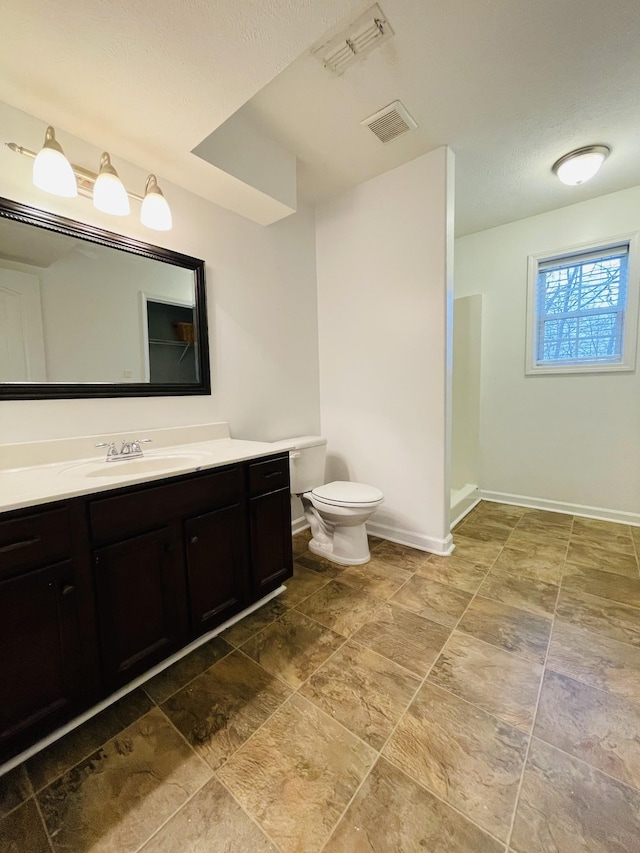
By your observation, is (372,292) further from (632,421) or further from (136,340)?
(632,421)

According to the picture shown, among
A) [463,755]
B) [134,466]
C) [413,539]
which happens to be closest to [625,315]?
[413,539]

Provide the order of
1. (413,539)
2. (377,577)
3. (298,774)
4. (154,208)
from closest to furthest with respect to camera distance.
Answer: (298,774)
(154,208)
(377,577)
(413,539)

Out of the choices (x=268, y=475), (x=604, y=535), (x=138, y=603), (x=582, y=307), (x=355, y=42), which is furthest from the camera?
(x=582, y=307)

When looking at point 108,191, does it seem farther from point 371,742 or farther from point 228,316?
point 371,742

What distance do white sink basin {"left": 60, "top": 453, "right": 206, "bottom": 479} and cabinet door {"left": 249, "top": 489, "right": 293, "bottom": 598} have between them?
0.38m

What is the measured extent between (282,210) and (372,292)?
796mm

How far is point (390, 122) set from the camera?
176 cm

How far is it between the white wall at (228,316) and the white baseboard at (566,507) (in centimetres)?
205

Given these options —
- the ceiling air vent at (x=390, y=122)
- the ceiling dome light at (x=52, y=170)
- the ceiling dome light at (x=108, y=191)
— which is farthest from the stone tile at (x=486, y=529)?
the ceiling dome light at (x=52, y=170)

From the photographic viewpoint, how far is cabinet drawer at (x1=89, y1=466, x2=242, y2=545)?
1.10 m

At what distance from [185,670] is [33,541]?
0.83m

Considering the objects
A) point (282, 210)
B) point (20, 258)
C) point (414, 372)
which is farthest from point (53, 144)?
point (414, 372)

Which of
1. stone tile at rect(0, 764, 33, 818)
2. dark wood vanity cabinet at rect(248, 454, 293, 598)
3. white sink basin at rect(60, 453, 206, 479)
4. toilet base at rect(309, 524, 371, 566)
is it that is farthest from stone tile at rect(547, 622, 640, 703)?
stone tile at rect(0, 764, 33, 818)

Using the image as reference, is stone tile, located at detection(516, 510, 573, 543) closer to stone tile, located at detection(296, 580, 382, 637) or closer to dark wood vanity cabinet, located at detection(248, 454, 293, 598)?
stone tile, located at detection(296, 580, 382, 637)
